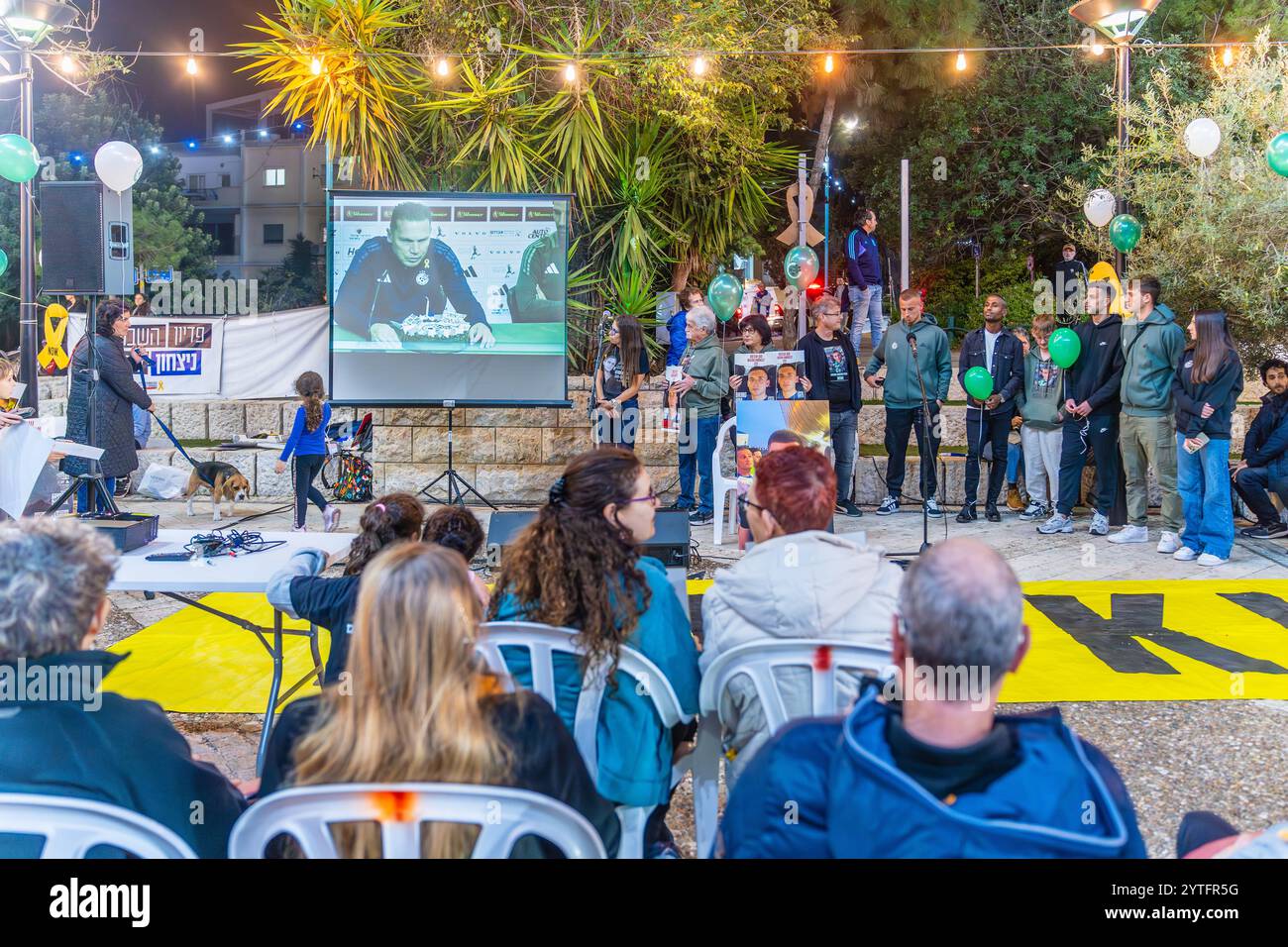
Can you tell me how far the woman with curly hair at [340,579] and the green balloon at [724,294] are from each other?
6.29 metres

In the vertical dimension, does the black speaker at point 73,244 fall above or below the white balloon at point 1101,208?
below

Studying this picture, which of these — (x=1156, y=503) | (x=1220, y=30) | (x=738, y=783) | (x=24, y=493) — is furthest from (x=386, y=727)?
(x=1220, y=30)

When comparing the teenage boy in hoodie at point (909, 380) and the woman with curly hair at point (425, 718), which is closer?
the woman with curly hair at point (425, 718)

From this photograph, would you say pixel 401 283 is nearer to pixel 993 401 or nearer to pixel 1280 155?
pixel 993 401

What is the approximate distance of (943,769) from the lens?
1.58m

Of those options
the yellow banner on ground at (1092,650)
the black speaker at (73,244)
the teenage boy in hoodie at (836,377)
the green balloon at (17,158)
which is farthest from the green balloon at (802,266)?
the green balloon at (17,158)

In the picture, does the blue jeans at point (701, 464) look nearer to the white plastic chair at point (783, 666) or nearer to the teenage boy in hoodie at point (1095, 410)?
the teenage boy in hoodie at point (1095, 410)

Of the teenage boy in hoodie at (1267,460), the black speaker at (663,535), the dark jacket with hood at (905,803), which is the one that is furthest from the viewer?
the teenage boy in hoodie at (1267,460)

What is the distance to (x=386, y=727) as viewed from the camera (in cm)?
171

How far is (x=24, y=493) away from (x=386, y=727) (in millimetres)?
4348

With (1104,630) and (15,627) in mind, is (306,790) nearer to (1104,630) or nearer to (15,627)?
(15,627)

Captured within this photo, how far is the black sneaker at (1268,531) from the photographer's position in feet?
25.3

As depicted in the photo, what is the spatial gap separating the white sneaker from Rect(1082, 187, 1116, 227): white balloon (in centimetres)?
266

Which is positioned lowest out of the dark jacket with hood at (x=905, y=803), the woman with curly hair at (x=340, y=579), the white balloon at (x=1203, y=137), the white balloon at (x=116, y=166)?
the dark jacket with hood at (x=905, y=803)
